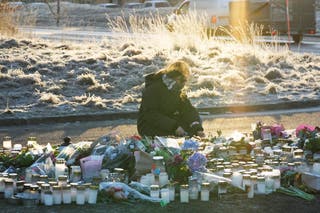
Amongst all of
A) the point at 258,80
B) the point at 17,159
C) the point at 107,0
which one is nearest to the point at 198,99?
the point at 258,80

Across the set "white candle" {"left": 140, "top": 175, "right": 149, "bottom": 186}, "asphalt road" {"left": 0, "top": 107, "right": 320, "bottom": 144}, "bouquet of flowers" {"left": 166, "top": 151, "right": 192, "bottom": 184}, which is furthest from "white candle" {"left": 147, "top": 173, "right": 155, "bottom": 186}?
"asphalt road" {"left": 0, "top": 107, "right": 320, "bottom": 144}

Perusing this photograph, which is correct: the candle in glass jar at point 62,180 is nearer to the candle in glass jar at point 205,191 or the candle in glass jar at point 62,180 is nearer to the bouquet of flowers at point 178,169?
the bouquet of flowers at point 178,169

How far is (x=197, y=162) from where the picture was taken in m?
8.80

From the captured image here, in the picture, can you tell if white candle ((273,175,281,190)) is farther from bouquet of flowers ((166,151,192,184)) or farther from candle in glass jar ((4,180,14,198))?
candle in glass jar ((4,180,14,198))

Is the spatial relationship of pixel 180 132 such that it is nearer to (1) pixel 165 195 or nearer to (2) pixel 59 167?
(2) pixel 59 167

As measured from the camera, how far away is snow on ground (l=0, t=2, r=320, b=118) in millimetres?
16344

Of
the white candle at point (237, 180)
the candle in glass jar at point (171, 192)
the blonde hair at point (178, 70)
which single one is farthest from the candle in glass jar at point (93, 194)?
the blonde hair at point (178, 70)

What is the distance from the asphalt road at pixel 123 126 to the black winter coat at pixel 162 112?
211 cm

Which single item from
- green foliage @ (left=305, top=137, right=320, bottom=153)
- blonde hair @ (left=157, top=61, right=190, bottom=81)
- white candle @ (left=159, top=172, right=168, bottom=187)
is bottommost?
white candle @ (left=159, top=172, right=168, bottom=187)

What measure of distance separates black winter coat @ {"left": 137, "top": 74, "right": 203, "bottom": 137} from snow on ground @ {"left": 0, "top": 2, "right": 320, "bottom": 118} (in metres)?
4.56

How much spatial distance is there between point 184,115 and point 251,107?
5.11 meters

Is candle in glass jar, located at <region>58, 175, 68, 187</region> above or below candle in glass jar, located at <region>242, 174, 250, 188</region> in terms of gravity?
above

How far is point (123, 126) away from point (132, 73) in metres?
4.28

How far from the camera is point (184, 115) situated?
36.4 feet
